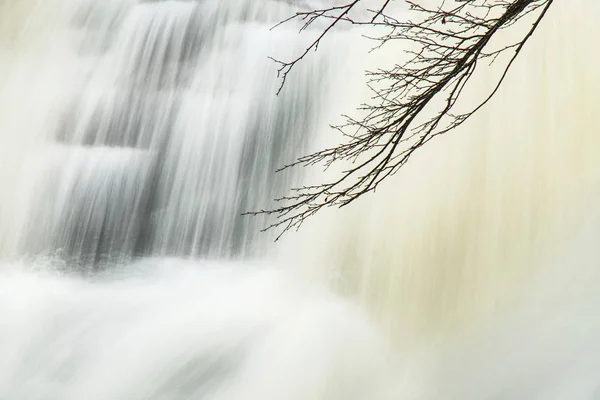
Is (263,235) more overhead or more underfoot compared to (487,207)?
more underfoot

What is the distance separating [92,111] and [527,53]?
415cm

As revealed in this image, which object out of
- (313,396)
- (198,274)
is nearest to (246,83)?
(198,274)

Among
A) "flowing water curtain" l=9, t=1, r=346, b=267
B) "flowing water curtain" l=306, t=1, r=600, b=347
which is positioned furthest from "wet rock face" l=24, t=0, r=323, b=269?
"flowing water curtain" l=306, t=1, r=600, b=347

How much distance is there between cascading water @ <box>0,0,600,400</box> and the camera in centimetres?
458

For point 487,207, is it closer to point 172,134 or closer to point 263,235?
point 263,235

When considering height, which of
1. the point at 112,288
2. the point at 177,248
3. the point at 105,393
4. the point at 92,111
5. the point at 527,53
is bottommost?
the point at 105,393

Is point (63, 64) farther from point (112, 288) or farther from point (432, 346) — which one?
point (432, 346)

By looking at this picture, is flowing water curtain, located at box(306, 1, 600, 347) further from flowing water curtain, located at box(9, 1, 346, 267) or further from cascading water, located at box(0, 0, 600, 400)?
flowing water curtain, located at box(9, 1, 346, 267)

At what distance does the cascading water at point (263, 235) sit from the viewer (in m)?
4.58

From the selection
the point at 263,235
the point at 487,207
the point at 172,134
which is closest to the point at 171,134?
the point at 172,134

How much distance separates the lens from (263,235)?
550 centimetres

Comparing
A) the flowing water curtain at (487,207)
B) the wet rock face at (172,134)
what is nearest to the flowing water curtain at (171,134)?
the wet rock face at (172,134)

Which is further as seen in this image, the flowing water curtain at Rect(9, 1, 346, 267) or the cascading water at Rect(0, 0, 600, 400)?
the flowing water curtain at Rect(9, 1, 346, 267)

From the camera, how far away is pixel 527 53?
5422 millimetres
